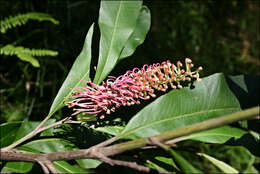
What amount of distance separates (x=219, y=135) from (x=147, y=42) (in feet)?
4.56

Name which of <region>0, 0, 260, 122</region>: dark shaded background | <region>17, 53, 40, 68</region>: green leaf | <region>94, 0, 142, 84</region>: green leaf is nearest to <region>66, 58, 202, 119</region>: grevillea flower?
<region>94, 0, 142, 84</region>: green leaf

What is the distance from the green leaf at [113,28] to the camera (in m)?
0.84

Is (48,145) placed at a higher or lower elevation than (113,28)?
lower

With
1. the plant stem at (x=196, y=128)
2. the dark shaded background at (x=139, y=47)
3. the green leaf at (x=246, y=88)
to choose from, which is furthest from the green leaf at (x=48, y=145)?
the green leaf at (x=246, y=88)

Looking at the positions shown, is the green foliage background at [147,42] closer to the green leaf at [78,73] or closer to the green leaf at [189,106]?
the green leaf at [78,73]

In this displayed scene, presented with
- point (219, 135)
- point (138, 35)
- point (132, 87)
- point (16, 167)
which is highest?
point (138, 35)

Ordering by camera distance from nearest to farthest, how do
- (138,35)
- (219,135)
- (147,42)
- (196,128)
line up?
1. (196,128)
2. (219,135)
3. (138,35)
4. (147,42)

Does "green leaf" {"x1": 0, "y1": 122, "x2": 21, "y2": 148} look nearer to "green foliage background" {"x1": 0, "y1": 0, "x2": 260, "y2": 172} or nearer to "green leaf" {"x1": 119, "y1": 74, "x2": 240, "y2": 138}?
"green foliage background" {"x1": 0, "y1": 0, "x2": 260, "y2": 172}

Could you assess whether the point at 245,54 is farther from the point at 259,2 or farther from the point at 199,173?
the point at 199,173

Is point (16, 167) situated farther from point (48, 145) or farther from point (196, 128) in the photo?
point (196, 128)

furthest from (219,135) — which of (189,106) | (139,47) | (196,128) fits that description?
(139,47)

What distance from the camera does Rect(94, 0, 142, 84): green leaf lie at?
0.84 m

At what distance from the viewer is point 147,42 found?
2098 millimetres

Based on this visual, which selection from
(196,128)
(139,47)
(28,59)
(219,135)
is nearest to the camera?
(196,128)
